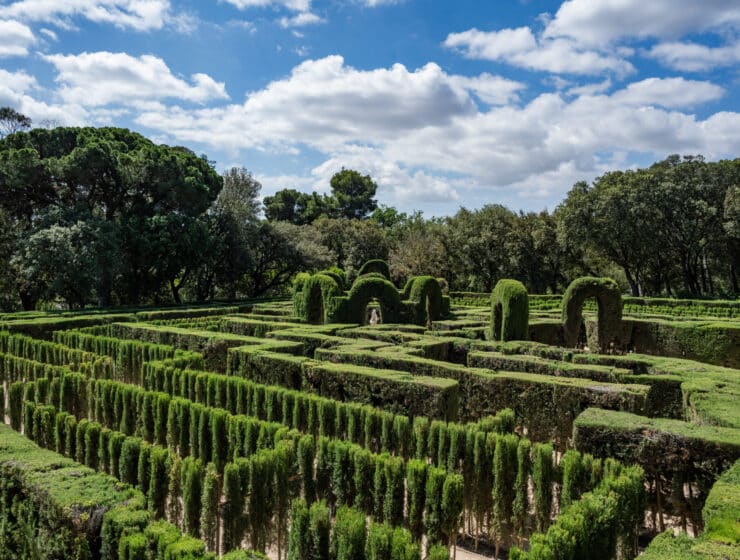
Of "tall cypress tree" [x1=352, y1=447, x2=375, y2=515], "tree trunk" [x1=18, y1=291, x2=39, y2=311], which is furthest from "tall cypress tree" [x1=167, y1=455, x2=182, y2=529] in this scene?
"tree trunk" [x1=18, y1=291, x2=39, y2=311]

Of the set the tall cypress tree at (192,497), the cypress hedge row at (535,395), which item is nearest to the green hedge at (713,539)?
the cypress hedge row at (535,395)

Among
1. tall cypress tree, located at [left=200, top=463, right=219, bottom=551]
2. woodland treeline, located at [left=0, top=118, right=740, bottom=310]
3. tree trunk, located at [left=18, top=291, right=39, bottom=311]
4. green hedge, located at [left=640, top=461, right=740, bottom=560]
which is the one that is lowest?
tall cypress tree, located at [left=200, top=463, right=219, bottom=551]

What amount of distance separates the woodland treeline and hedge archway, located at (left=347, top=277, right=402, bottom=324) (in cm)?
1635

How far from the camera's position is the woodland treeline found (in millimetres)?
27297

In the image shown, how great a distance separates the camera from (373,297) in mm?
18578

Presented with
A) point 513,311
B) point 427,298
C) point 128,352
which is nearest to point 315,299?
point 427,298

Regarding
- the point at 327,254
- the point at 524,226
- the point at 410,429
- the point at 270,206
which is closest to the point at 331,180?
the point at 270,206

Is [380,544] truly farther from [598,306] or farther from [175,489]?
[598,306]

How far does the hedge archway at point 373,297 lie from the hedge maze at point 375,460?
5.41m

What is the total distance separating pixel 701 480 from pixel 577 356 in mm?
5366

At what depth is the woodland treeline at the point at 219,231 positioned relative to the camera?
27.3m

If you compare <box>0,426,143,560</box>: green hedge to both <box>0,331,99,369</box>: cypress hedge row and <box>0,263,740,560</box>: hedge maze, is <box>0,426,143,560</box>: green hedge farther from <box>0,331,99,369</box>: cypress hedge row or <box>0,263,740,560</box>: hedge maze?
<box>0,331,99,369</box>: cypress hedge row

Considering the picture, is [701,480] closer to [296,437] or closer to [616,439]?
[616,439]

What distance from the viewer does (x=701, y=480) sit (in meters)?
6.01
